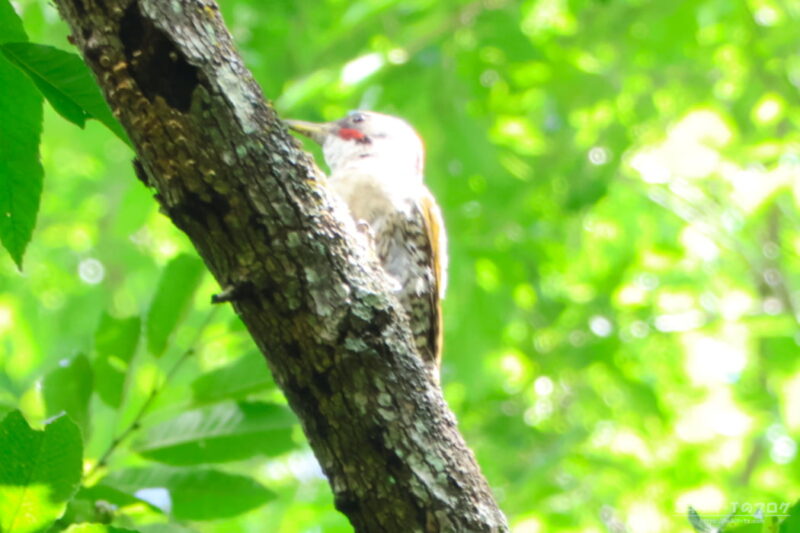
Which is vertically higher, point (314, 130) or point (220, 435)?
point (314, 130)

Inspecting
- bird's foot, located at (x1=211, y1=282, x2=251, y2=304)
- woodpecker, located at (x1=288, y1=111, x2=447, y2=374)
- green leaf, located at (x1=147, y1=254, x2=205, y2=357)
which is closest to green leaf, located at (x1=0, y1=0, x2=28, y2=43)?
bird's foot, located at (x1=211, y1=282, x2=251, y2=304)

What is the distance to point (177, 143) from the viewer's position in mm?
1568

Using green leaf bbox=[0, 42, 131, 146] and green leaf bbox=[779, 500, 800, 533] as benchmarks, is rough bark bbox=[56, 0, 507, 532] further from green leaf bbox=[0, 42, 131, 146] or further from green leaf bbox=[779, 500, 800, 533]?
green leaf bbox=[779, 500, 800, 533]

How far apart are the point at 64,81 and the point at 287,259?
53 centimetres

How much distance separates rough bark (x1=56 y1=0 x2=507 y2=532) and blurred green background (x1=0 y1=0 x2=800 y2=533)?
2519 mm

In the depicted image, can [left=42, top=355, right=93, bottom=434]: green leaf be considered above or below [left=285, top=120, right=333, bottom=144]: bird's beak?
below

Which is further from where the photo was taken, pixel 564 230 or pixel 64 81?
pixel 564 230

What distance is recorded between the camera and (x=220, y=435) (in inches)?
87.7

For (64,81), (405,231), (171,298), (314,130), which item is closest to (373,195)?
(405,231)

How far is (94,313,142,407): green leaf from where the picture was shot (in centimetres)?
231

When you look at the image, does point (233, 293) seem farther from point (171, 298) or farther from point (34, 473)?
point (171, 298)

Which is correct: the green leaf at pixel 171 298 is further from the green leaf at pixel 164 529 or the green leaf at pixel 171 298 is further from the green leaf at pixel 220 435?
the green leaf at pixel 164 529

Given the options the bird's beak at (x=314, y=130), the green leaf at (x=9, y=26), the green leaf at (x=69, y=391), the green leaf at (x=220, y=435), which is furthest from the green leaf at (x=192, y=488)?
the bird's beak at (x=314, y=130)

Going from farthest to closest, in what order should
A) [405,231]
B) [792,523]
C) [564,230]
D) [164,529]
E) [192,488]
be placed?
[564,230]
[405,231]
[192,488]
[164,529]
[792,523]
